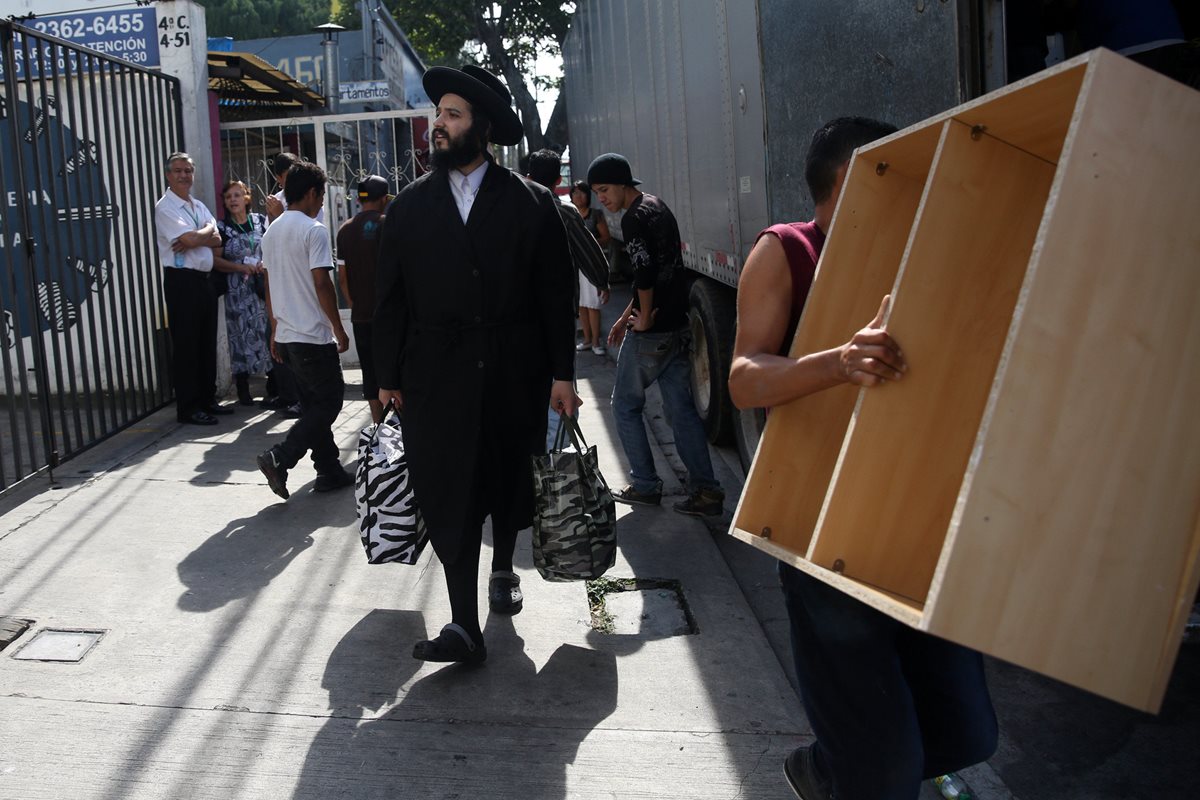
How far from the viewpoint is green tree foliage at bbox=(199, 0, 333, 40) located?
181 ft

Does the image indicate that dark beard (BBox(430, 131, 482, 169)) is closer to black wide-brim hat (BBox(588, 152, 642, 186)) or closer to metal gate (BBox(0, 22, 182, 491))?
black wide-brim hat (BBox(588, 152, 642, 186))

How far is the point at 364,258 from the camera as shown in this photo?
21.0 feet

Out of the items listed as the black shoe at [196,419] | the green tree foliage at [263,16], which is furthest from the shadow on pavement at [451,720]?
the green tree foliage at [263,16]

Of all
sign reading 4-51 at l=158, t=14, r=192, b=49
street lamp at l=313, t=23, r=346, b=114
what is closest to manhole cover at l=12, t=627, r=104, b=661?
sign reading 4-51 at l=158, t=14, r=192, b=49

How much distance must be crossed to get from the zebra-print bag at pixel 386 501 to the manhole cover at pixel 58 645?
1064 millimetres

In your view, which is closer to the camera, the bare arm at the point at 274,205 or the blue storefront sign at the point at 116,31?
the bare arm at the point at 274,205

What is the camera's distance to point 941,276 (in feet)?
7.50

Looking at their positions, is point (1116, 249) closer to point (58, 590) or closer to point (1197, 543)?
point (1197, 543)

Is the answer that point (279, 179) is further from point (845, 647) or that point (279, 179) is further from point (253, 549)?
point (845, 647)

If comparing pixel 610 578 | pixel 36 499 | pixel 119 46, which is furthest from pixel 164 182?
pixel 610 578

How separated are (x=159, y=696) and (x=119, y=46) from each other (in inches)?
275

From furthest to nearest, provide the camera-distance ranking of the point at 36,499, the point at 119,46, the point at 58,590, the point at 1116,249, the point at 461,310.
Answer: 1. the point at 119,46
2. the point at 36,499
3. the point at 58,590
4. the point at 461,310
5. the point at 1116,249

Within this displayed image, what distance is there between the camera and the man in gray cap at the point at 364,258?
6363 millimetres

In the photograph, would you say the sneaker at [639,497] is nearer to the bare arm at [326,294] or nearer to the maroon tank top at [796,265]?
the bare arm at [326,294]
